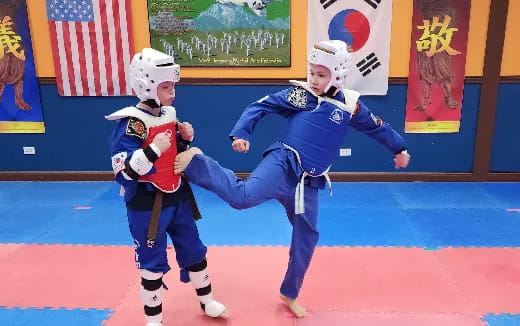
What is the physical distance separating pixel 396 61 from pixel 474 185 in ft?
6.58

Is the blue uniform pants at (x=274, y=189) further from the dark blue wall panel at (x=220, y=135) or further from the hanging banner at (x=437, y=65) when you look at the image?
the hanging banner at (x=437, y=65)

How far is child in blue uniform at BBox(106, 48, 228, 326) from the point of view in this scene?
256 centimetres

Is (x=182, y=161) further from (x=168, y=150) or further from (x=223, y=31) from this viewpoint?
(x=223, y=31)

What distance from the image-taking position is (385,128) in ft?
10.7

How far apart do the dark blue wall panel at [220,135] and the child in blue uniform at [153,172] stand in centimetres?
337

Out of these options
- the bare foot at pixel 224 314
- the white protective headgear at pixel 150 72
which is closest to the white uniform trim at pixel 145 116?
the white protective headgear at pixel 150 72

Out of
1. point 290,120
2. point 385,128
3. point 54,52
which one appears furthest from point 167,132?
point 54,52

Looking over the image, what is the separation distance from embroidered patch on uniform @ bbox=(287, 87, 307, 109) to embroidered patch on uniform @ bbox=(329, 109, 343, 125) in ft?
0.64

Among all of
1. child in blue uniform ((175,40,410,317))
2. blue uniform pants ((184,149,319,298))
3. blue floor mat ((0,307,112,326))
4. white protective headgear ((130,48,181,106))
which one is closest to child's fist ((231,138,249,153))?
child in blue uniform ((175,40,410,317))

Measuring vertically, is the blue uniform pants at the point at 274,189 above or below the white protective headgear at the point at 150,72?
below

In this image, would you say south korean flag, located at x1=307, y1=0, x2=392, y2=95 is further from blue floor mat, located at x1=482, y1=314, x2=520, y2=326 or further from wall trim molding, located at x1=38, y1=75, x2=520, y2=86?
blue floor mat, located at x1=482, y1=314, x2=520, y2=326

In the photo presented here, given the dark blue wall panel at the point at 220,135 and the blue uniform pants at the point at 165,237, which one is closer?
the blue uniform pants at the point at 165,237

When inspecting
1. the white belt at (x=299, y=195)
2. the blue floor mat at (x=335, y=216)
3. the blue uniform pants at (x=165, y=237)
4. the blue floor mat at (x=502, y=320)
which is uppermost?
the white belt at (x=299, y=195)

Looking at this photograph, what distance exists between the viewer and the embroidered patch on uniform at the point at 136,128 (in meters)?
2.56
